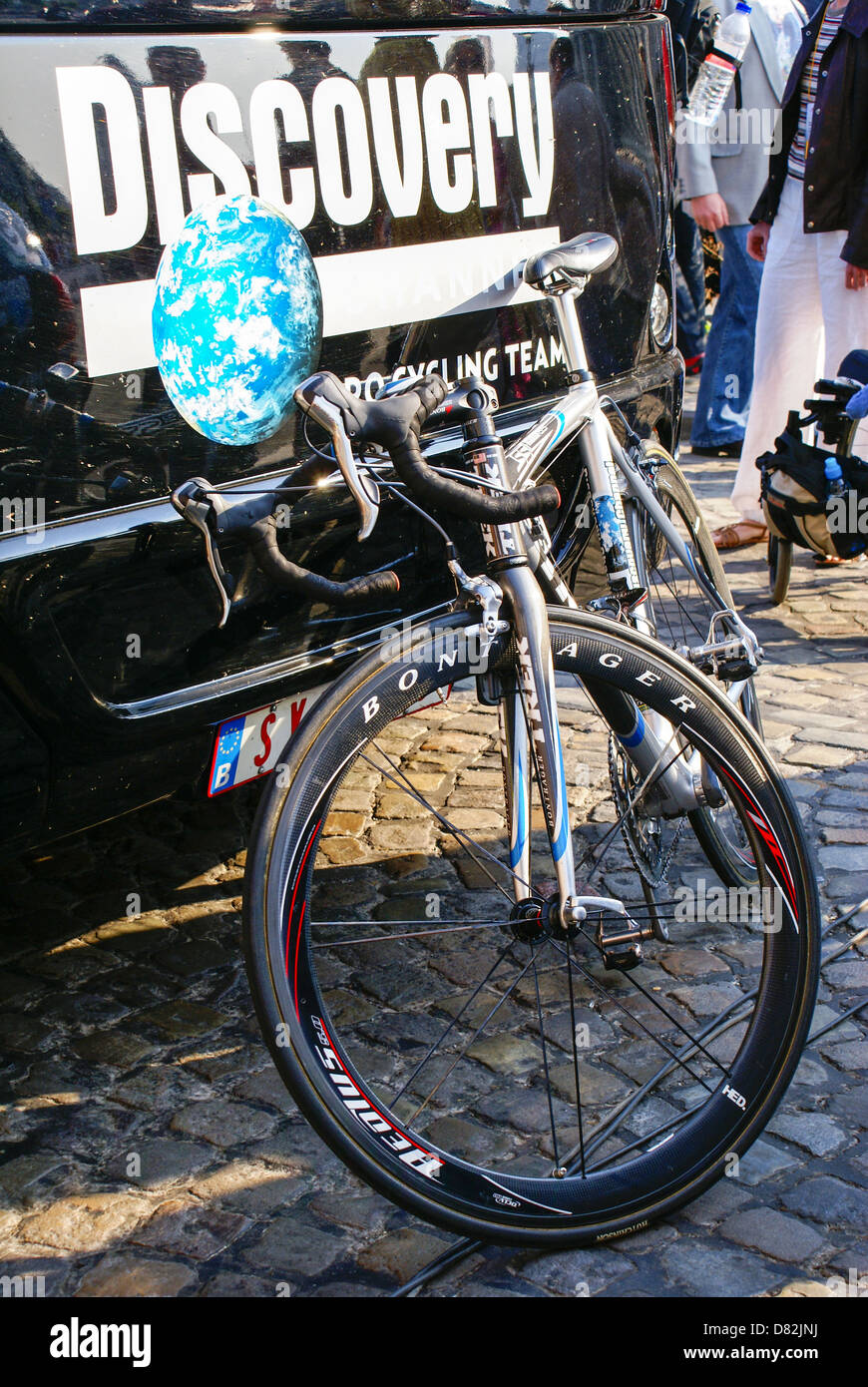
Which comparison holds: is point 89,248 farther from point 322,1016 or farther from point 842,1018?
point 842,1018

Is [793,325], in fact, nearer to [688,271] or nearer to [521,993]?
[688,271]

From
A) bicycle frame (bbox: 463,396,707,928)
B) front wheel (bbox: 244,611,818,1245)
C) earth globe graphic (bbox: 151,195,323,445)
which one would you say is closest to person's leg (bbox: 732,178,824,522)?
front wheel (bbox: 244,611,818,1245)

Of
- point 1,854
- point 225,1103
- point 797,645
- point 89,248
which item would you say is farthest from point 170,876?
point 797,645

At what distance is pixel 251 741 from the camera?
2.72 metres

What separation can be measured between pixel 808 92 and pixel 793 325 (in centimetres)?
95

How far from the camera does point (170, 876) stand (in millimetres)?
3658

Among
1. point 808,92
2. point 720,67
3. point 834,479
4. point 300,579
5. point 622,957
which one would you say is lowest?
point 622,957

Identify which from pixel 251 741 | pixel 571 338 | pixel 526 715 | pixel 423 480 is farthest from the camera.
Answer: pixel 571 338

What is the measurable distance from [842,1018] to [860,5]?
13.5 ft

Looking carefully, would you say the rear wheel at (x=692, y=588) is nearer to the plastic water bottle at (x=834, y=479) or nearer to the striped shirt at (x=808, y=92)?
the plastic water bottle at (x=834, y=479)

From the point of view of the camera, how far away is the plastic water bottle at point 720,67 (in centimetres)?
624

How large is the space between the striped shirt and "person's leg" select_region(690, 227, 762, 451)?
166 cm

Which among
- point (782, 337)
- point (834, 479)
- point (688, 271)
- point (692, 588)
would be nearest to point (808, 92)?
point (782, 337)

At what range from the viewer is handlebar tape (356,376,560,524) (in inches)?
82.2
